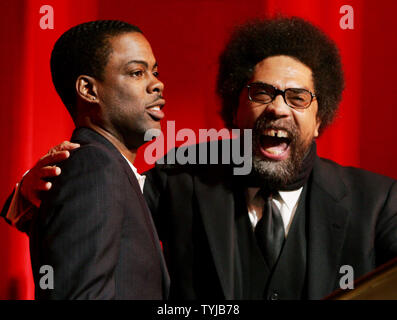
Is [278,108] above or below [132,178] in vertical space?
above

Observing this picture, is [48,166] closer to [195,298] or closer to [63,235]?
[63,235]

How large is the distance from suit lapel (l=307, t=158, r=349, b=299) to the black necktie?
80mm

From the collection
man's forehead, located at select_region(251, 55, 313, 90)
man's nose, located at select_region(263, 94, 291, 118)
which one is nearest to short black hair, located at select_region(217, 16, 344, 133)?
man's forehead, located at select_region(251, 55, 313, 90)

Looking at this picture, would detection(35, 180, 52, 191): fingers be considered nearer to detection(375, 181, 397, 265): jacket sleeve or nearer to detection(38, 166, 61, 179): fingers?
detection(38, 166, 61, 179): fingers

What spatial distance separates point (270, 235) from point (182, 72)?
3.25 feet

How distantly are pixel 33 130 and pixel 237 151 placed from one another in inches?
33.4

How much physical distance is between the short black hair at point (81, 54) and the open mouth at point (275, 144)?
0.49 m

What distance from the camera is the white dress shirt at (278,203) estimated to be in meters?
1.47

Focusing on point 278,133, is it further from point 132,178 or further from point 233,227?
point 132,178

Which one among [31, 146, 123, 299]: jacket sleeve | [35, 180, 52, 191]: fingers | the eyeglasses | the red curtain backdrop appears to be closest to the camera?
[31, 146, 123, 299]: jacket sleeve

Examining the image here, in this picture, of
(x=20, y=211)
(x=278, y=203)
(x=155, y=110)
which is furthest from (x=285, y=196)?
(x=20, y=211)

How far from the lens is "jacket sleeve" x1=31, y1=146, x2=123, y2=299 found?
2.94ft

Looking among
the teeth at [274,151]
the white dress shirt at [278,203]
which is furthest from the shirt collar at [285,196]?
the teeth at [274,151]

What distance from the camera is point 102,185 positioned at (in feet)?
3.11
